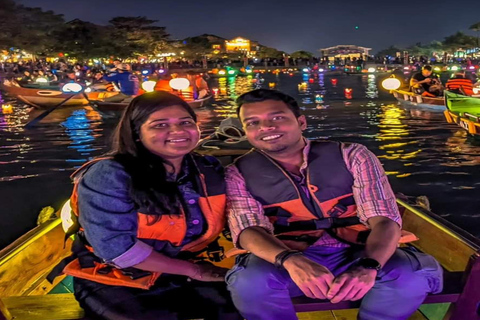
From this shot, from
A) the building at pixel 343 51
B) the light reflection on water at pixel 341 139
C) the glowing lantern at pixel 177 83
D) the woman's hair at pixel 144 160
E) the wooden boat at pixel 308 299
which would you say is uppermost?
the building at pixel 343 51

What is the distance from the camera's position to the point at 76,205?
2.59m

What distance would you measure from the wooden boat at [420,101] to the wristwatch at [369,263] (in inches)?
639

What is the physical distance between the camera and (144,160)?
104 inches

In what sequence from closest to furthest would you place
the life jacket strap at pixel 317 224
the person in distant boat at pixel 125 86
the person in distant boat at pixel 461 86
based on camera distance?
the life jacket strap at pixel 317 224, the person in distant boat at pixel 461 86, the person in distant boat at pixel 125 86

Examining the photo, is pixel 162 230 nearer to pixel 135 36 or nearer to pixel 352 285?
pixel 352 285

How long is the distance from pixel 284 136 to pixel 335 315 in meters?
1.37

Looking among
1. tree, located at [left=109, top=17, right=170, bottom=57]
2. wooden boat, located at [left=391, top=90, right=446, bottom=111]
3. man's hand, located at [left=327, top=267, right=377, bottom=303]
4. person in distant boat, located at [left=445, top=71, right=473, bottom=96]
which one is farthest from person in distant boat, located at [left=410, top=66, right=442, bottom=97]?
tree, located at [left=109, top=17, right=170, bottom=57]

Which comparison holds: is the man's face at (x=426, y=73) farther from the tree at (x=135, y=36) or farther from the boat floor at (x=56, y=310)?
the tree at (x=135, y=36)

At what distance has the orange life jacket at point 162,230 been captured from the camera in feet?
8.38

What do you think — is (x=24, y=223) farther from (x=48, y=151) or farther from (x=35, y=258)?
(x=48, y=151)

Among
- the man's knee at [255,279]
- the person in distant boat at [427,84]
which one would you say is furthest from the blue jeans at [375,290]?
the person in distant boat at [427,84]

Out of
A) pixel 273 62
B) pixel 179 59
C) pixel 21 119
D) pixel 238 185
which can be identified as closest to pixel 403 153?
pixel 238 185

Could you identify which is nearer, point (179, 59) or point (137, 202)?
point (137, 202)

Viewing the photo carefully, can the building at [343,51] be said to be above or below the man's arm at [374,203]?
above
